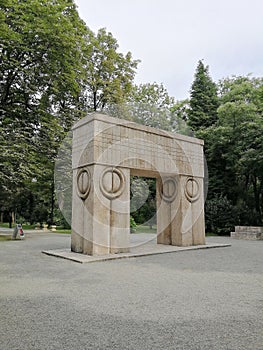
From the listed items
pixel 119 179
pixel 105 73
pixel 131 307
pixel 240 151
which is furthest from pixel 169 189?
pixel 105 73

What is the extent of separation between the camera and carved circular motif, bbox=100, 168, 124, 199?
872 cm

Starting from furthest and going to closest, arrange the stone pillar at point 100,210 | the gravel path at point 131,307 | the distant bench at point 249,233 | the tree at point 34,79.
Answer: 1. the distant bench at point 249,233
2. the tree at point 34,79
3. the stone pillar at point 100,210
4. the gravel path at point 131,307

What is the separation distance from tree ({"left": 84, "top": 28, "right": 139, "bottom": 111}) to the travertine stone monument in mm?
9684

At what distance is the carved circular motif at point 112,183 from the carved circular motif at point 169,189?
2746mm

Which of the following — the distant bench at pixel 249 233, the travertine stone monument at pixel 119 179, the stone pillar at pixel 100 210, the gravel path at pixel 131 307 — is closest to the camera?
the gravel path at pixel 131 307

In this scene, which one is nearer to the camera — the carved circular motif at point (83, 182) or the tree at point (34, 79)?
the carved circular motif at point (83, 182)

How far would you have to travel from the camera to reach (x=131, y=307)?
155 inches

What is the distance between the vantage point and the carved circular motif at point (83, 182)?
8781 mm

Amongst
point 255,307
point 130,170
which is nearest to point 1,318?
point 255,307

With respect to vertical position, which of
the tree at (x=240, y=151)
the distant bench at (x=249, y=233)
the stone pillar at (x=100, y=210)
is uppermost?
the tree at (x=240, y=151)

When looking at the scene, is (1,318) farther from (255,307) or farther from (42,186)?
(42,186)

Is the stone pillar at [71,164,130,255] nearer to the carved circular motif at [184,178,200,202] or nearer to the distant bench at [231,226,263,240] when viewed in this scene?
the carved circular motif at [184,178,200,202]

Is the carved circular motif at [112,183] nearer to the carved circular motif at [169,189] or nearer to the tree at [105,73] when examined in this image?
the carved circular motif at [169,189]

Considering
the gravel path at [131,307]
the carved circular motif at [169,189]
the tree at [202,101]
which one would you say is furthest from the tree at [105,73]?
the gravel path at [131,307]
